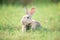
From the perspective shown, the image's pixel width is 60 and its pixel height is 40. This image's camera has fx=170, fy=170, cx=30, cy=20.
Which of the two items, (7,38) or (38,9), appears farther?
(38,9)

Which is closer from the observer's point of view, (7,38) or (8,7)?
(7,38)

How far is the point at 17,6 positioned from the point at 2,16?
15 cm

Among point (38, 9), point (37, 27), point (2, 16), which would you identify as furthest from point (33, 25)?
point (2, 16)

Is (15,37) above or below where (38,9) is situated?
below

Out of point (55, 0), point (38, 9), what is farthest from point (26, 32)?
point (55, 0)

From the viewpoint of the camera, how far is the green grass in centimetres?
129

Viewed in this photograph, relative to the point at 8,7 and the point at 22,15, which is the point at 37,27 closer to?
the point at 22,15

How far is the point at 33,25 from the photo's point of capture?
4.38ft

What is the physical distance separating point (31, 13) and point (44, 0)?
17 centimetres

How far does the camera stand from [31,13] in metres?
1.36

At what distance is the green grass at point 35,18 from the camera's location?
4.23 ft

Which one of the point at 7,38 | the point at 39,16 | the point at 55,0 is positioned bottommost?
the point at 7,38

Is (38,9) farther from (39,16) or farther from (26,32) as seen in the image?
(26,32)

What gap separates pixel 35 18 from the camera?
1346 mm
